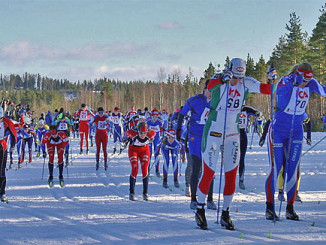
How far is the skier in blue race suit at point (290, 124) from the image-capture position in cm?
621

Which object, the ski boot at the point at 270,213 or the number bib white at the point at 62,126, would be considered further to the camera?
the number bib white at the point at 62,126

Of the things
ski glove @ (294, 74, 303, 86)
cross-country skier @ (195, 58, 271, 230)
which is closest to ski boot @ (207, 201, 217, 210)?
cross-country skier @ (195, 58, 271, 230)

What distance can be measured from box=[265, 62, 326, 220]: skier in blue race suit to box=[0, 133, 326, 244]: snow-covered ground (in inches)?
23.5

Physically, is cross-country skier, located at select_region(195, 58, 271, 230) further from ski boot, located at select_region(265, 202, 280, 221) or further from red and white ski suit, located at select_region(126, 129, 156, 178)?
A: red and white ski suit, located at select_region(126, 129, 156, 178)

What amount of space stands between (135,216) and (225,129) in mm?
2220

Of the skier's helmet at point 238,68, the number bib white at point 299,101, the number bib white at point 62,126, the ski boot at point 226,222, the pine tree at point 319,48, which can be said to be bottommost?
the ski boot at point 226,222

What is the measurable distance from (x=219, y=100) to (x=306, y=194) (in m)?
4.33

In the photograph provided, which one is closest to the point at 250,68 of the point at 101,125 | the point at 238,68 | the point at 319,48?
the point at 319,48

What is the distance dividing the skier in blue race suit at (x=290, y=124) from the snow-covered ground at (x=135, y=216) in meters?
0.60

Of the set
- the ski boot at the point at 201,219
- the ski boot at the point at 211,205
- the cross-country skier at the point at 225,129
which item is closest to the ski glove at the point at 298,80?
the cross-country skier at the point at 225,129

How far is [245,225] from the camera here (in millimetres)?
5715

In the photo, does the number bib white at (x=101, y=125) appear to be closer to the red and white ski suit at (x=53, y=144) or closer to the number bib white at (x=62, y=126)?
the number bib white at (x=62, y=126)

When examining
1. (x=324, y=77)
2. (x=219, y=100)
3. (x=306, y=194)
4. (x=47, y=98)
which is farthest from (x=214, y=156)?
(x=47, y=98)

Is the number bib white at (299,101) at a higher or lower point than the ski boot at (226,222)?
higher
